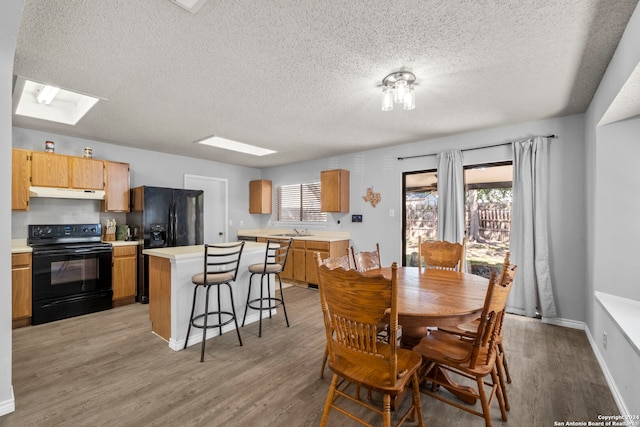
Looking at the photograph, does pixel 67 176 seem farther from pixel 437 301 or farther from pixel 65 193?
pixel 437 301

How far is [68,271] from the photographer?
374 cm

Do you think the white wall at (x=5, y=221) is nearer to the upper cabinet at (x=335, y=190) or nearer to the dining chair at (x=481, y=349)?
the dining chair at (x=481, y=349)

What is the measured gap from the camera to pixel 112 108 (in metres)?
3.14

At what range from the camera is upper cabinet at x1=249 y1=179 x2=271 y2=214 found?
6.54 metres

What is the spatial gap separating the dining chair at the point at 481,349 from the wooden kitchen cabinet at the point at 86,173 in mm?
4703

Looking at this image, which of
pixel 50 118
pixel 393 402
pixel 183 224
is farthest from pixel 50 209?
pixel 393 402

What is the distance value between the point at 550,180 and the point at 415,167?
5.71 feet

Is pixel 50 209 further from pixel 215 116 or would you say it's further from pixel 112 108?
pixel 215 116

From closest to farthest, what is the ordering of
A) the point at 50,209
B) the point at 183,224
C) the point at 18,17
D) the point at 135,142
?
the point at 18,17
the point at 50,209
the point at 135,142
the point at 183,224

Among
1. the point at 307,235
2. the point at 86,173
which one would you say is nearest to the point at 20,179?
the point at 86,173

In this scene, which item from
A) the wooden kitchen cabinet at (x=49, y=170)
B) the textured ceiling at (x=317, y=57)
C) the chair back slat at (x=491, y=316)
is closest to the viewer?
the chair back slat at (x=491, y=316)

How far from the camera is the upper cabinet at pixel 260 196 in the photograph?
654 centimetres

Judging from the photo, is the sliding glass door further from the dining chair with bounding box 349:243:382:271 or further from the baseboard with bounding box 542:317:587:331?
the dining chair with bounding box 349:243:382:271

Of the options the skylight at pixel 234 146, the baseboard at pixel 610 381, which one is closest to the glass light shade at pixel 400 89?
the baseboard at pixel 610 381
